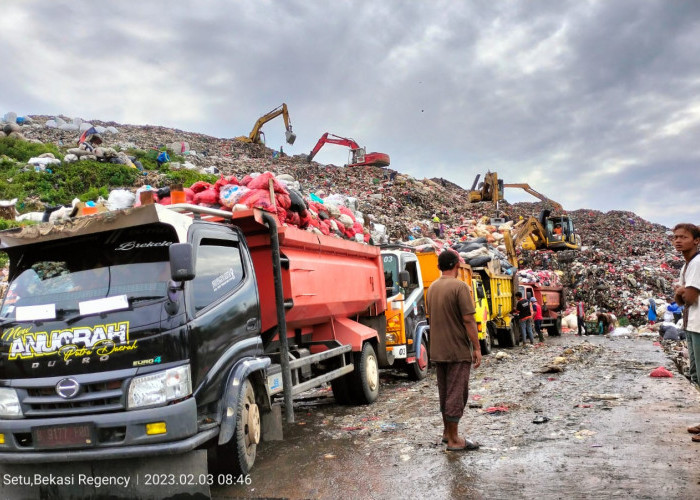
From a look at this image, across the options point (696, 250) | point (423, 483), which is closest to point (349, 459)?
point (423, 483)

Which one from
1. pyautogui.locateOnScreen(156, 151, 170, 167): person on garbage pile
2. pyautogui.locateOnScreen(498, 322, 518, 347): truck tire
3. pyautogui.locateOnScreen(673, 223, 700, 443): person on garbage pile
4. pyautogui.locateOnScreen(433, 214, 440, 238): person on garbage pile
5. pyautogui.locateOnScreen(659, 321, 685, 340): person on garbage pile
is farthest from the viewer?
pyautogui.locateOnScreen(156, 151, 170, 167): person on garbage pile

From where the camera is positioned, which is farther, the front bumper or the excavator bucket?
the excavator bucket

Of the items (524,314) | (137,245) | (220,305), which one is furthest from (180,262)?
(524,314)

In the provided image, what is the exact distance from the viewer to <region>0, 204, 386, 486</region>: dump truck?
357 centimetres

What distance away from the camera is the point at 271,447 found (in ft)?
18.7

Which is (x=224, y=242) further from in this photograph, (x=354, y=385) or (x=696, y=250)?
(x=696, y=250)

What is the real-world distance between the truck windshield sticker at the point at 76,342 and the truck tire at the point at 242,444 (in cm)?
101

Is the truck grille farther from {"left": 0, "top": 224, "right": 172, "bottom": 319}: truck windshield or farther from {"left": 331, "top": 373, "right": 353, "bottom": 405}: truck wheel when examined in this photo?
{"left": 331, "top": 373, "right": 353, "bottom": 405}: truck wheel

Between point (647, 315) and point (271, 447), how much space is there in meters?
18.7

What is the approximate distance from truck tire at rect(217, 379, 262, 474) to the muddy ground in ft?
0.68

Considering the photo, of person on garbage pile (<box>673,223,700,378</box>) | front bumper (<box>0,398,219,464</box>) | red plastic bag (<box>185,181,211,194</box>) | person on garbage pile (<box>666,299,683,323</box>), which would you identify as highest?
red plastic bag (<box>185,181,211,194</box>)

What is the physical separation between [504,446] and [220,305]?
2841mm

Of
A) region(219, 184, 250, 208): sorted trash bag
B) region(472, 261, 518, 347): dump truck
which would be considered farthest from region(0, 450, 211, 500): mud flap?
region(472, 261, 518, 347): dump truck

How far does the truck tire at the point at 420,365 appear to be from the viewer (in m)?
9.59
